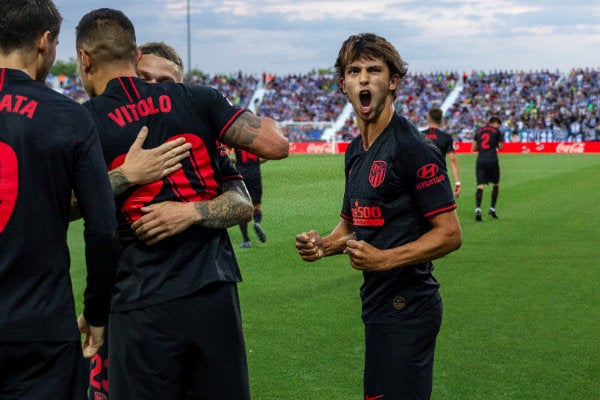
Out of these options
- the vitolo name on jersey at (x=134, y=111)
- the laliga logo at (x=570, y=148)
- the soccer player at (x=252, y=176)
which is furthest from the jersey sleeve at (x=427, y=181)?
the laliga logo at (x=570, y=148)

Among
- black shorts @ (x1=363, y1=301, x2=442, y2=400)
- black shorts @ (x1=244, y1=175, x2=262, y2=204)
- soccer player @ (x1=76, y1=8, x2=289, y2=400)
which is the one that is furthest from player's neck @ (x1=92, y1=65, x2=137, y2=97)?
black shorts @ (x1=244, y1=175, x2=262, y2=204)

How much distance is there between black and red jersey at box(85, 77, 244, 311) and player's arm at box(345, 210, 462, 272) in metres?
0.61

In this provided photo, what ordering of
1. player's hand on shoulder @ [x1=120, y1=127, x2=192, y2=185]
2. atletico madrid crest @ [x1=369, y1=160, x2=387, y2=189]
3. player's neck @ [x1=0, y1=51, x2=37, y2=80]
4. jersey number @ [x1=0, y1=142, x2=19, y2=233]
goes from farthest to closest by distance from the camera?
1. atletico madrid crest @ [x1=369, y1=160, x2=387, y2=189]
2. player's hand on shoulder @ [x1=120, y1=127, x2=192, y2=185]
3. player's neck @ [x1=0, y1=51, x2=37, y2=80]
4. jersey number @ [x1=0, y1=142, x2=19, y2=233]

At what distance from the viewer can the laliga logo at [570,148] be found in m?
48.7

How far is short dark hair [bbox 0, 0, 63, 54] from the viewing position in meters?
3.05

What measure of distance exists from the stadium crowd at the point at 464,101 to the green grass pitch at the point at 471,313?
38.4 metres

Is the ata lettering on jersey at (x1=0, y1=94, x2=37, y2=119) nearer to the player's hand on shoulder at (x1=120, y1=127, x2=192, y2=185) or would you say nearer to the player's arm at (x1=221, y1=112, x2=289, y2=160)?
the player's hand on shoulder at (x1=120, y1=127, x2=192, y2=185)

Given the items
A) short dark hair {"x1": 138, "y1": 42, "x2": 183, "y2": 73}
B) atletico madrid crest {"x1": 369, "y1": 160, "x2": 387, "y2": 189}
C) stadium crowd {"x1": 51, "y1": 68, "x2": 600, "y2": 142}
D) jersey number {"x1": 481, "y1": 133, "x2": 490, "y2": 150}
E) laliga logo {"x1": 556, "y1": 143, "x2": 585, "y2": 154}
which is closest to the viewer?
atletico madrid crest {"x1": 369, "y1": 160, "x2": 387, "y2": 189}

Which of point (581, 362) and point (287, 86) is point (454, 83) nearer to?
point (287, 86)

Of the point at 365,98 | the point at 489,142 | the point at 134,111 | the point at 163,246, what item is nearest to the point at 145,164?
the point at 134,111

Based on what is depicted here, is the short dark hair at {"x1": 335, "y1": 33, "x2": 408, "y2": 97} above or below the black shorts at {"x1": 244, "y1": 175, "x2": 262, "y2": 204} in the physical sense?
above

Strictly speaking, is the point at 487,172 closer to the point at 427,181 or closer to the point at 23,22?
the point at 427,181

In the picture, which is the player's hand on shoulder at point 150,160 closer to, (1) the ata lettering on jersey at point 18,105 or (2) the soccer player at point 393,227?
(1) the ata lettering on jersey at point 18,105

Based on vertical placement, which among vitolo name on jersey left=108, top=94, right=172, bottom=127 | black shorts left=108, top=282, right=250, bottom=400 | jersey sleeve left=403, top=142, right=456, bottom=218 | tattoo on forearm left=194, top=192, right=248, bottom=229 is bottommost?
black shorts left=108, top=282, right=250, bottom=400
